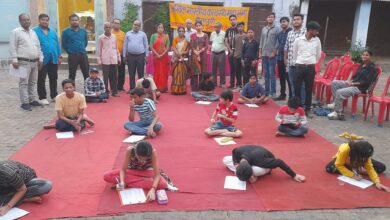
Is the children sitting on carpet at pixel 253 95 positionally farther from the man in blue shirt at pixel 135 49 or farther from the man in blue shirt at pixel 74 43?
the man in blue shirt at pixel 74 43

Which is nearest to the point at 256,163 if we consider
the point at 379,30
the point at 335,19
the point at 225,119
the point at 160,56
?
the point at 225,119

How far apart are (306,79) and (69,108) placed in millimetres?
4471

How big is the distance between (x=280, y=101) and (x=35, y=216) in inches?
257

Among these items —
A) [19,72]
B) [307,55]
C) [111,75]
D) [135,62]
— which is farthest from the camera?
[135,62]

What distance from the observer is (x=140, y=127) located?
6.30m

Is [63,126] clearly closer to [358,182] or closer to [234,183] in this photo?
[234,183]

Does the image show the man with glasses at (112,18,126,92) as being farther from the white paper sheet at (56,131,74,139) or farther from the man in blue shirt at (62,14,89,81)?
the white paper sheet at (56,131,74,139)

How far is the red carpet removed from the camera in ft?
13.2

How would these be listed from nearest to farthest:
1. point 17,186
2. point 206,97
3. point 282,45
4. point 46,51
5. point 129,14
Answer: point 17,186 < point 46,51 < point 282,45 < point 206,97 < point 129,14

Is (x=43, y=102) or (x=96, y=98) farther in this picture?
(x=96, y=98)

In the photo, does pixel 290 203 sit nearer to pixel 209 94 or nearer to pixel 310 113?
pixel 310 113

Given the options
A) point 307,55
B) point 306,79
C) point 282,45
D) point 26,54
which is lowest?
point 306,79

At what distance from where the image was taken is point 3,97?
880cm

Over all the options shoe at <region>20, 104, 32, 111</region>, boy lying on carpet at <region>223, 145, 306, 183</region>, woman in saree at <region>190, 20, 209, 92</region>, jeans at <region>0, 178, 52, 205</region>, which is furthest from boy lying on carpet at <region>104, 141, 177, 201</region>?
woman in saree at <region>190, 20, 209, 92</region>
